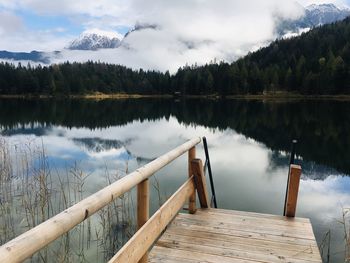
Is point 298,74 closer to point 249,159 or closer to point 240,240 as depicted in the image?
point 249,159

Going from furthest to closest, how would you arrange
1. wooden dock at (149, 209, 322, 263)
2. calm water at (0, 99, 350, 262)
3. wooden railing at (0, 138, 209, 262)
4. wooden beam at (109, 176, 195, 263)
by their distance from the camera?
calm water at (0, 99, 350, 262) < wooden dock at (149, 209, 322, 263) < wooden beam at (109, 176, 195, 263) < wooden railing at (0, 138, 209, 262)

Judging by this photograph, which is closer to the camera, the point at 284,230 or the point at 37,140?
the point at 284,230

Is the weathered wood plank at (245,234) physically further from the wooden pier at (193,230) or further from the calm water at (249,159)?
the calm water at (249,159)

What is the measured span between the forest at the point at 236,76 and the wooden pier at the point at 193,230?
83.3 metres

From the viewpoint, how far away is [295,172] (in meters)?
5.68

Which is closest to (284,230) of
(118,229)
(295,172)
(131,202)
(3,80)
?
(295,172)

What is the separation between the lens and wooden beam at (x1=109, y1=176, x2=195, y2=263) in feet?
9.84

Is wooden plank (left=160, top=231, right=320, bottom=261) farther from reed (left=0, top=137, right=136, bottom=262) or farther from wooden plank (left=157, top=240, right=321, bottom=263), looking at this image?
reed (left=0, top=137, right=136, bottom=262)

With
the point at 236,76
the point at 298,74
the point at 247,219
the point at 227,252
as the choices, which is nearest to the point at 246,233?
the point at 247,219

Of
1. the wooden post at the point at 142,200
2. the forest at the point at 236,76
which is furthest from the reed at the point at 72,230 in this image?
the forest at the point at 236,76

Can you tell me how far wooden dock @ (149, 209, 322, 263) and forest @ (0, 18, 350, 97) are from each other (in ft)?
274

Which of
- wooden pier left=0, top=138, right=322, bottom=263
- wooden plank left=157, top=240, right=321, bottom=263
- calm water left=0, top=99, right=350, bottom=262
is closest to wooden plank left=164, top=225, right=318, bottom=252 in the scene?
wooden pier left=0, top=138, right=322, bottom=263

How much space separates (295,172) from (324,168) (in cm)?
1246

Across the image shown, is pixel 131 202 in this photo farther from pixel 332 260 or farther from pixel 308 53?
pixel 308 53
